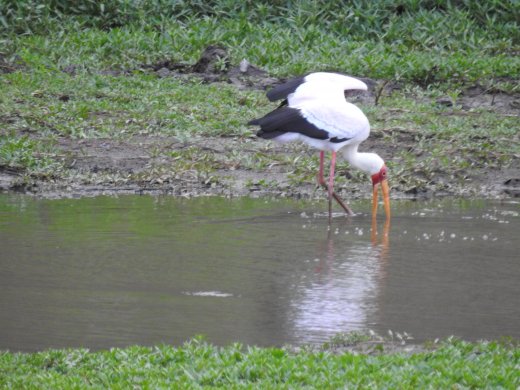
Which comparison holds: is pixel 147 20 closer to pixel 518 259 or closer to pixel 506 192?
pixel 506 192

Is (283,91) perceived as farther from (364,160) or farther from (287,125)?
(364,160)

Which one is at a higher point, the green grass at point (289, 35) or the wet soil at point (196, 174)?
the green grass at point (289, 35)

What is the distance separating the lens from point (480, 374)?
16.2 ft

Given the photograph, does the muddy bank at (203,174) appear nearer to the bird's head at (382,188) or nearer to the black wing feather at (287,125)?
the bird's head at (382,188)

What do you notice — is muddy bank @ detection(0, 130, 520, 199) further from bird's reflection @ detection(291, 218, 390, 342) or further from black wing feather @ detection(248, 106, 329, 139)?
bird's reflection @ detection(291, 218, 390, 342)

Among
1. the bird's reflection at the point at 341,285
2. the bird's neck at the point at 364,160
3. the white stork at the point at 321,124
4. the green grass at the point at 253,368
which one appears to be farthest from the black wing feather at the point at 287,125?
the green grass at the point at 253,368

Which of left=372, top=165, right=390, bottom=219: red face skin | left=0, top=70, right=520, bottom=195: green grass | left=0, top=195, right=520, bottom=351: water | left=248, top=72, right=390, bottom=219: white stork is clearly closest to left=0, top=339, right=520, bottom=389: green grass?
left=0, top=195, right=520, bottom=351: water

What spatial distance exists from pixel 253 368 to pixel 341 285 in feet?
6.89

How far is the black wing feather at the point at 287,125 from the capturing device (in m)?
9.85

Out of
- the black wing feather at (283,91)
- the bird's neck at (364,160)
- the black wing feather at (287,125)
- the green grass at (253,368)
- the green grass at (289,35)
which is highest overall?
the green grass at (289,35)

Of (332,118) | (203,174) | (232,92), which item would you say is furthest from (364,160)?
(232,92)

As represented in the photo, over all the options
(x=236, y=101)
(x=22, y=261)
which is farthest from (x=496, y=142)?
(x=22, y=261)

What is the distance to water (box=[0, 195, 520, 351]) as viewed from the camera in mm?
5945

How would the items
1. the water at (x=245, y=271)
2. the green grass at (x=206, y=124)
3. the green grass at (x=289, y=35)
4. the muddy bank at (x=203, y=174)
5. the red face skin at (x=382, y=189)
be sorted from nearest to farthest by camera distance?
the water at (x=245, y=271), the red face skin at (x=382, y=189), the muddy bank at (x=203, y=174), the green grass at (x=206, y=124), the green grass at (x=289, y=35)
